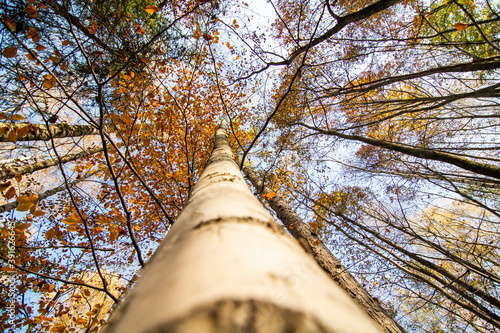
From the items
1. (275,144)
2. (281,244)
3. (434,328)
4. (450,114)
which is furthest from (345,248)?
(281,244)

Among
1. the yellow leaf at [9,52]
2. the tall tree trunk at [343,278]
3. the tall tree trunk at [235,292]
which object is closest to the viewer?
the tall tree trunk at [235,292]

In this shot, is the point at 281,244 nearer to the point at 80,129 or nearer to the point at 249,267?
the point at 249,267

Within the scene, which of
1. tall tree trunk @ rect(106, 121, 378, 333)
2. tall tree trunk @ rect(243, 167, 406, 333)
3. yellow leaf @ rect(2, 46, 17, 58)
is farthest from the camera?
tall tree trunk @ rect(243, 167, 406, 333)

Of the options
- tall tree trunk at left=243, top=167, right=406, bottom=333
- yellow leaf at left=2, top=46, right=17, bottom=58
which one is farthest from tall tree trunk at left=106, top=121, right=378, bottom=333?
yellow leaf at left=2, top=46, right=17, bottom=58

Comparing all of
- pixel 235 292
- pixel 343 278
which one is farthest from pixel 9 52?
pixel 343 278

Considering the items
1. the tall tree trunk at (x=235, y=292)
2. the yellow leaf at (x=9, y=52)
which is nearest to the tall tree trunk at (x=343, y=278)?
the tall tree trunk at (x=235, y=292)

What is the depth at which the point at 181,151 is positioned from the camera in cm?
600

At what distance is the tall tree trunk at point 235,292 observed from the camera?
25 centimetres

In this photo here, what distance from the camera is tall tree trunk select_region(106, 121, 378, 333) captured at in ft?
0.83

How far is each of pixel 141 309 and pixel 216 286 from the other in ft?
0.44

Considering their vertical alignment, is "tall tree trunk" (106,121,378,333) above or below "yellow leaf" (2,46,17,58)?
below

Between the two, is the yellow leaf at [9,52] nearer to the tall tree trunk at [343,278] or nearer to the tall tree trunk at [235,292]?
the tall tree trunk at [235,292]

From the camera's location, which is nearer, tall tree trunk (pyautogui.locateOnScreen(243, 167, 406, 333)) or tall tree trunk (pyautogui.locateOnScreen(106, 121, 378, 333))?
tall tree trunk (pyautogui.locateOnScreen(106, 121, 378, 333))

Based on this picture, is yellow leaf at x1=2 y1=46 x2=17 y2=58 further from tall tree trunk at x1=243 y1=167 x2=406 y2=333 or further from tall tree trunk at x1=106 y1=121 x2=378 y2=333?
tall tree trunk at x1=243 y1=167 x2=406 y2=333
